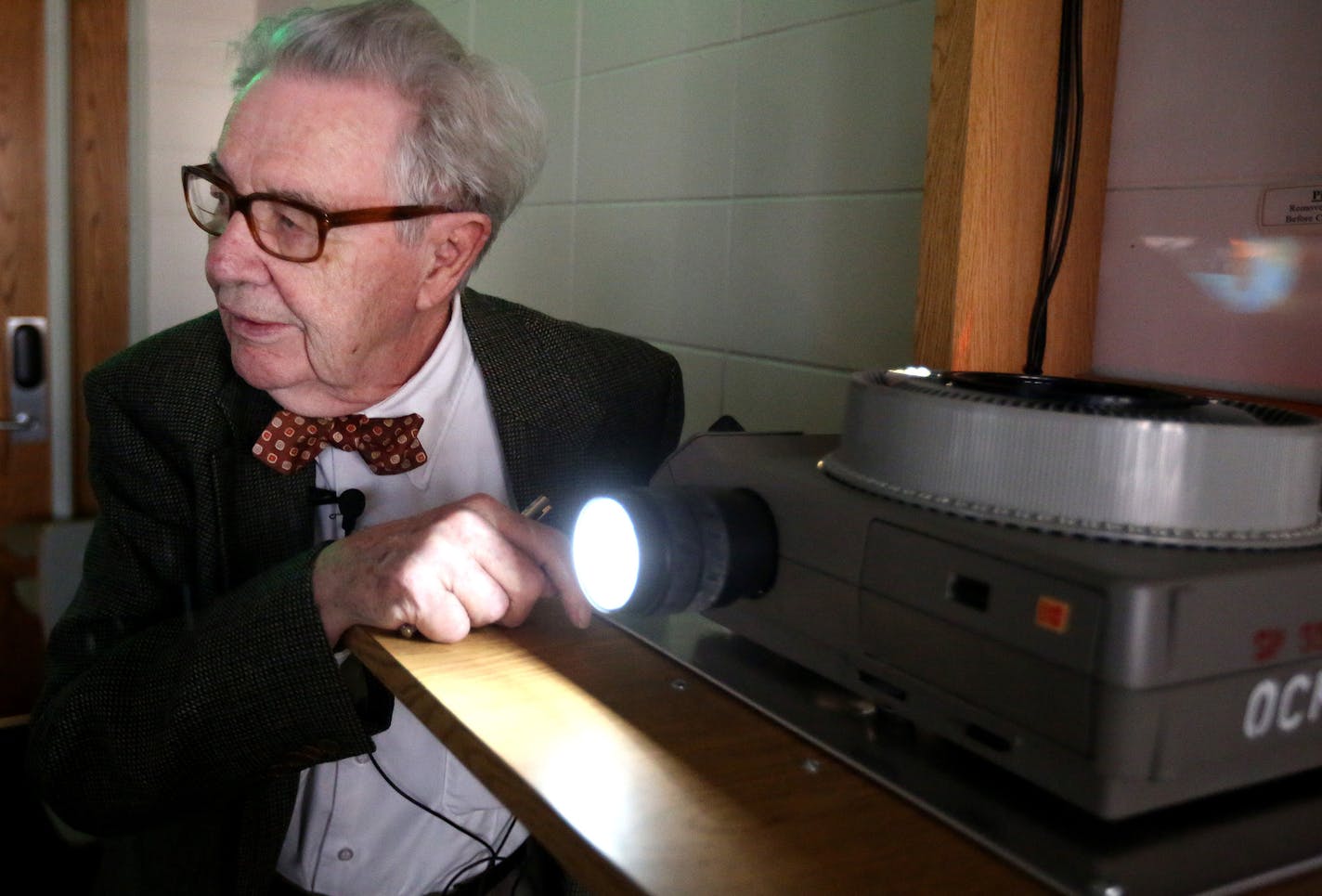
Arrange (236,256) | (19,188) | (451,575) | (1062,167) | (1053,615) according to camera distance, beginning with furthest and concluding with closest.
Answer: (19,188)
(236,256)
(1062,167)
(451,575)
(1053,615)

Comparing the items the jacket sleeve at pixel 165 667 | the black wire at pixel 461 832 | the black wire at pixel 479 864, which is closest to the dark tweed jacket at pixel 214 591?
the jacket sleeve at pixel 165 667

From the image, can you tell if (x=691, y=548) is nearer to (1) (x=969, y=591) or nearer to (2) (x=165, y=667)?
(1) (x=969, y=591)

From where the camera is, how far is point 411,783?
1.21 m

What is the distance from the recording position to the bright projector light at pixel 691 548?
24.2 inches

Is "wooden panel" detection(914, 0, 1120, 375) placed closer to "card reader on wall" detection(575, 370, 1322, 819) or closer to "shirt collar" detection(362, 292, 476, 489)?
"card reader on wall" detection(575, 370, 1322, 819)

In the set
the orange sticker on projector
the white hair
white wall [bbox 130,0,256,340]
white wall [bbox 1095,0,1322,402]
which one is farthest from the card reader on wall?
white wall [bbox 130,0,256,340]

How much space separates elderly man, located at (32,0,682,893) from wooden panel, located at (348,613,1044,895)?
0.13 metres

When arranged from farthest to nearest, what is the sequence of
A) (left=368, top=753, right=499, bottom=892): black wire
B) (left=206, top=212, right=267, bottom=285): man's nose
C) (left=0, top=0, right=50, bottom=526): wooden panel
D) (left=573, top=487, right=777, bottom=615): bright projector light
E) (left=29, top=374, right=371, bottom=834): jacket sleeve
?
(left=0, top=0, right=50, bottom=526): wooden panel, (left=368, top=753, right=499, bottom=892): black wire, (left=206, top=212, right=267, bottom=285): man's nose, (left=29, top=374, right=371, bottom=834): jacket sleeve, (left=573, top=487, right=777, bottom=615): bright projector light

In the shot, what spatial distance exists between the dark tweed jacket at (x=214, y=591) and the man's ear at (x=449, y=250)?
0.08 m

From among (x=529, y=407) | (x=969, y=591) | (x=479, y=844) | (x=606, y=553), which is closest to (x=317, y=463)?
(x=529, y=407)

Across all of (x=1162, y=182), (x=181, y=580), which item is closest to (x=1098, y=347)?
(x=1162, y=182)

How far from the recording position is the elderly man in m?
0.87

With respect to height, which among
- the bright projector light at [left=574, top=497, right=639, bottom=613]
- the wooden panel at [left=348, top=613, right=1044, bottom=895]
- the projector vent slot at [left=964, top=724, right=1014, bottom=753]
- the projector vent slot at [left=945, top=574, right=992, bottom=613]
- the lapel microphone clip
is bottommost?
the wooden panel at [left=348, top=613, right=1044, bottom=895]

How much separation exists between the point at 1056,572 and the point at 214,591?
0.86 m
